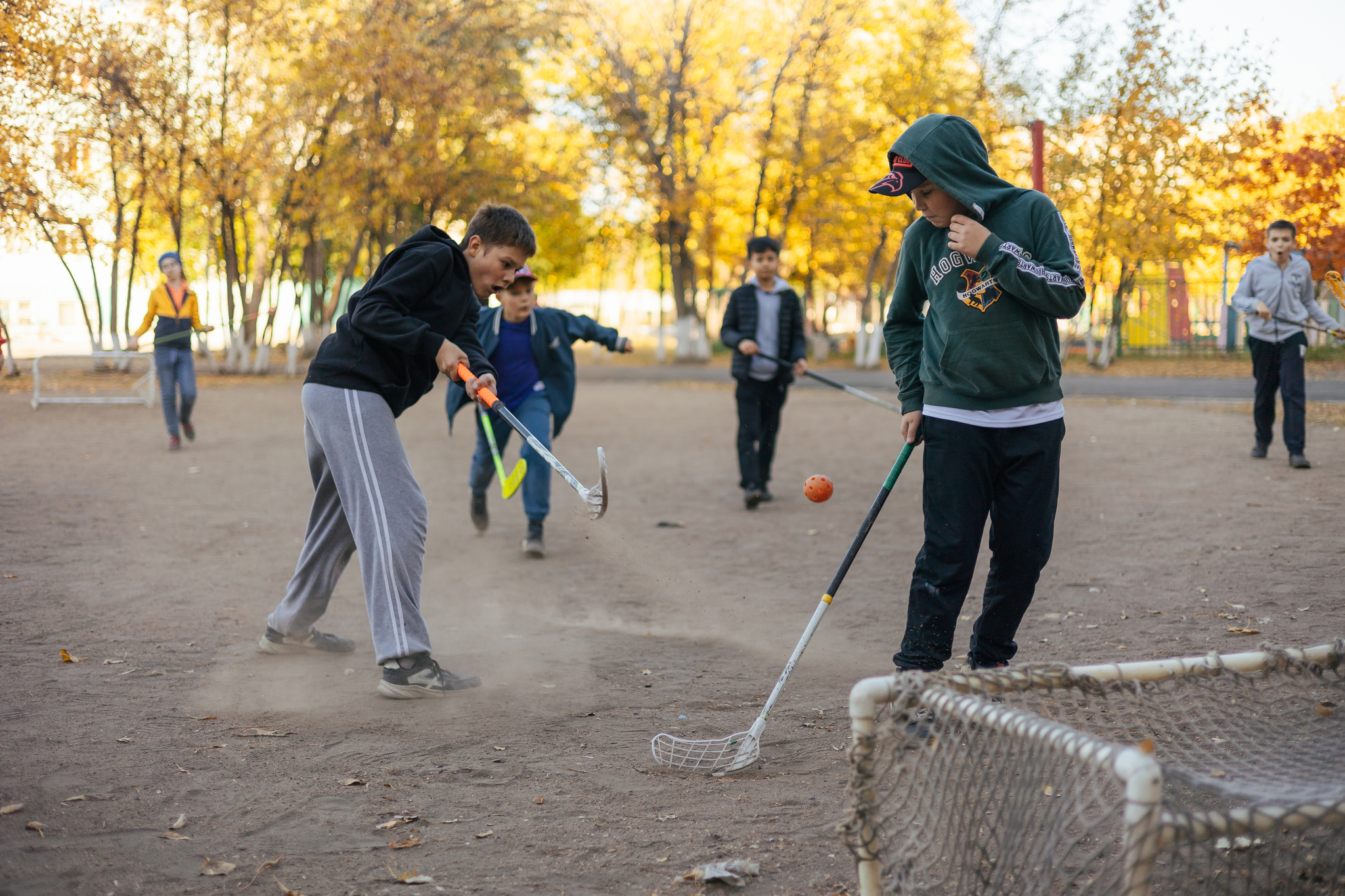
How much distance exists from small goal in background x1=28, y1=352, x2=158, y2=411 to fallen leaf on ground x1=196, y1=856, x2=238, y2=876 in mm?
12839

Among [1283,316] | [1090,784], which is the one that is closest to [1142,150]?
[1283,316]

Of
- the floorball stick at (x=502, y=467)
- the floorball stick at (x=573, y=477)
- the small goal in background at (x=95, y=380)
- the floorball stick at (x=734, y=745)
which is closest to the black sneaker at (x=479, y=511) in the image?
the floorball stick at (x=502, y=467)

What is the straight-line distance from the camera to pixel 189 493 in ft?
30.2

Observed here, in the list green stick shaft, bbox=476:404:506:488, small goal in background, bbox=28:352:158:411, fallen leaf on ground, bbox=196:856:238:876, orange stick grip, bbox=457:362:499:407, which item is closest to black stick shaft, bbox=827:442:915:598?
orange stick grip, bbox=457:362:499:407

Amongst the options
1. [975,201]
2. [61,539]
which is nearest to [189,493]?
[61,539]

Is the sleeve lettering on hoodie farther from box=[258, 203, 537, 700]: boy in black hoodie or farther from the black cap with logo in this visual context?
box=[258, 203, 537, 700]: boy in black hoodie

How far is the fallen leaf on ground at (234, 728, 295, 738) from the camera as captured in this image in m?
3.88

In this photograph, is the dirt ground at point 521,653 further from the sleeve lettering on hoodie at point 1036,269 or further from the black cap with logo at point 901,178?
the black cap with logo at point 901,178

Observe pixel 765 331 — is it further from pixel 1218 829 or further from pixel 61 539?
pixel 1218 829

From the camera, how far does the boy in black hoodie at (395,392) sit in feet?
13.7

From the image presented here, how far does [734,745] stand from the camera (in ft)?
12.3

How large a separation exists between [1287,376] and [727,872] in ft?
27.7

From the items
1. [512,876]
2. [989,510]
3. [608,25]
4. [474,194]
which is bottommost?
[512,876]

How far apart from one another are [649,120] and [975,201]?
24.2 m
